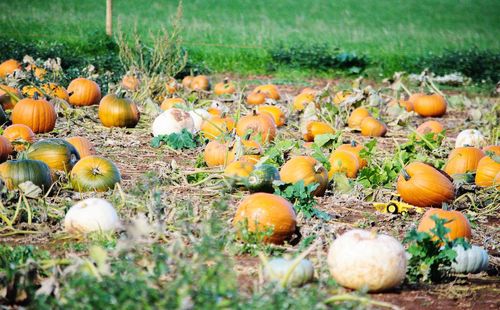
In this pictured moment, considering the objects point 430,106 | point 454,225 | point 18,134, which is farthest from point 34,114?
point 430,106

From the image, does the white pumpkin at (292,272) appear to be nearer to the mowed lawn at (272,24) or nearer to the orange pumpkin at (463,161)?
the orange pumpkin at (463,161)

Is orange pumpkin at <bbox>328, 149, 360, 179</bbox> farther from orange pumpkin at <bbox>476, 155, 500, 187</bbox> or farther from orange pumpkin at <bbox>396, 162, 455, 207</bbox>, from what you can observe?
orange pumpkin at <bbox>476, 155, 500, 187</bbox>

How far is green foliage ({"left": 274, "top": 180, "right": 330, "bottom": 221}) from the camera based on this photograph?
5320 millimetres

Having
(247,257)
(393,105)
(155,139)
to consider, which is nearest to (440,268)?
(247,257)

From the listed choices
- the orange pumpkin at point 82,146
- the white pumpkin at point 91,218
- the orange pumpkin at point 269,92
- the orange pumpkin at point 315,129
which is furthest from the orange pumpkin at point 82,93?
the white pumpkin at point 91,218

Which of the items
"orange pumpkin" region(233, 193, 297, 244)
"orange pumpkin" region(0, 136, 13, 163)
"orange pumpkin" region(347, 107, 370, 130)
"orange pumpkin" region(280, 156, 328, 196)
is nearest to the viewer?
"orange pumpkin" region(233, 193, 297, 244)

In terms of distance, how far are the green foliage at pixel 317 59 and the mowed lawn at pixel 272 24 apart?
44 centimetres

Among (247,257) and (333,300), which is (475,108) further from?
Result: (333,300)

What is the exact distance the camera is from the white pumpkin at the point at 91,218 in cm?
467

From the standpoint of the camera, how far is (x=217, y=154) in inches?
265

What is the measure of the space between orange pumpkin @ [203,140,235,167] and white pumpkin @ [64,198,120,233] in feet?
6.47

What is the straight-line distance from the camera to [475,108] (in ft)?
35.5

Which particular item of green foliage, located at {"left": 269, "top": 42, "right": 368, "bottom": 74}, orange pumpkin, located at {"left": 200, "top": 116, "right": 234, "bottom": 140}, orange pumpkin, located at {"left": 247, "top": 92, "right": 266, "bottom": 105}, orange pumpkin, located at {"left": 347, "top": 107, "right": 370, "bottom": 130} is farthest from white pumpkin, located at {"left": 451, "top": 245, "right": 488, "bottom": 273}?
green foliage, located at {"left": 269, "top": 42, "right": 368, "bottom": 74}

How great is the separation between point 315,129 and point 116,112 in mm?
2297
